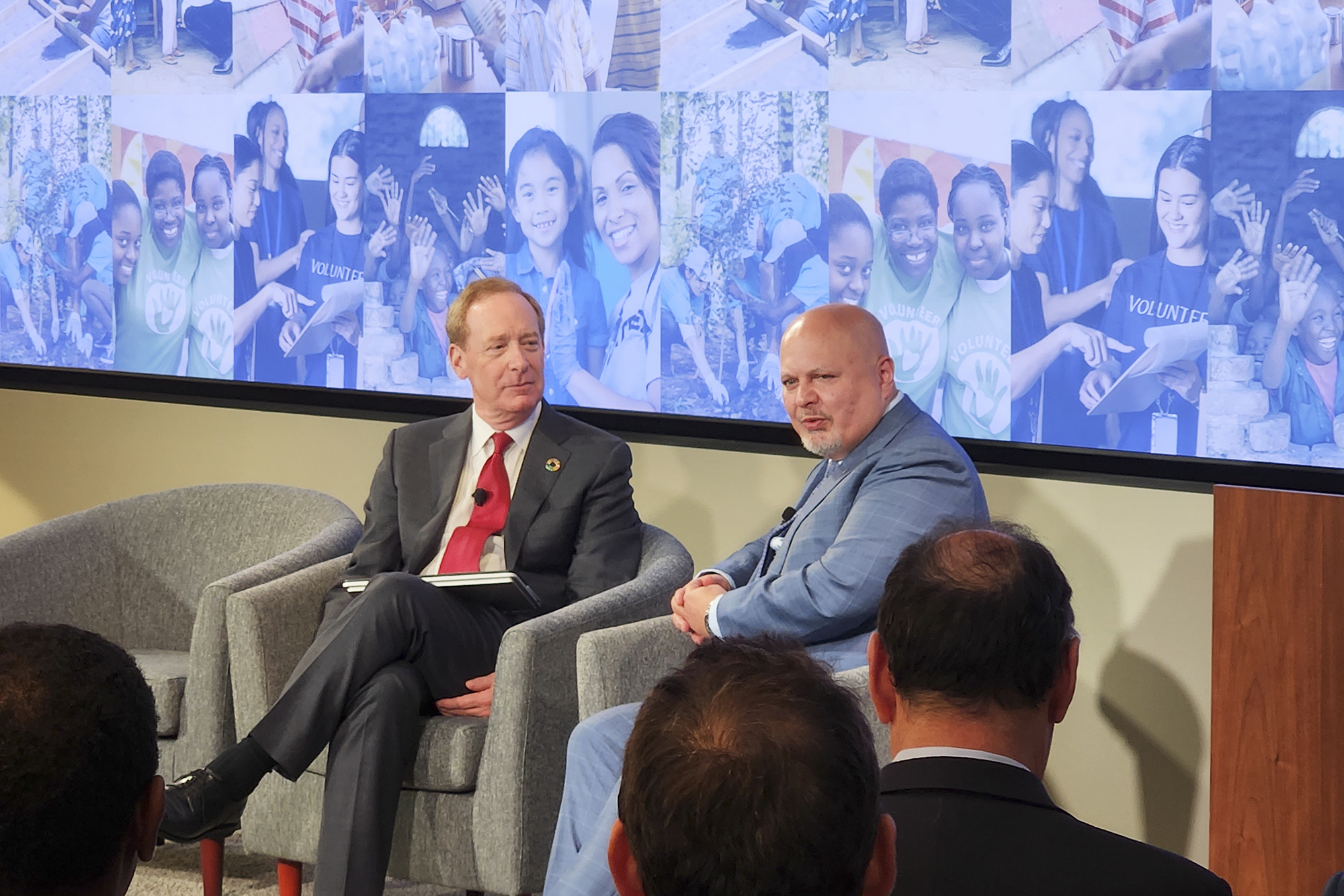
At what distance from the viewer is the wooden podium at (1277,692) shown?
8.80ft

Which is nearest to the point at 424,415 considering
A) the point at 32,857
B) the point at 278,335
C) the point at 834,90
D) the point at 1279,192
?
the point at 278,335

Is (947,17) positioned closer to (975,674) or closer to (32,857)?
(975,674)

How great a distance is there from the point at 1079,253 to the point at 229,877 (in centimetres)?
259

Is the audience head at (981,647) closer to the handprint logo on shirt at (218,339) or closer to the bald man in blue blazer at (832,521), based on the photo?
the bald man in blue blazer at (832,521)

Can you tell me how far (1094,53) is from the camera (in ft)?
10.6

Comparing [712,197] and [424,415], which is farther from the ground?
[712,197]

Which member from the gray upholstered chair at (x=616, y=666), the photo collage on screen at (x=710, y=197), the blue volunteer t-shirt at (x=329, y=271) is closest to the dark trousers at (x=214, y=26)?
the photo collage on screen at (x=710, y=197)

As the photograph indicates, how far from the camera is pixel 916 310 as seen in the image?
352 cm

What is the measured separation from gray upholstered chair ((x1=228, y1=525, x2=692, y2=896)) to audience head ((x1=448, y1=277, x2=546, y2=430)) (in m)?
0.55

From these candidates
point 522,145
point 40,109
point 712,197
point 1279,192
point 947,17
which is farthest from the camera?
point 40,109

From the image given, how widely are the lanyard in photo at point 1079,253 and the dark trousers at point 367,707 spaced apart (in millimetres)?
1523

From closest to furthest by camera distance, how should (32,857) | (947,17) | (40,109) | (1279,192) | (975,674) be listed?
(32,857), (975,674), (1279,192), (947,17), (40,109)

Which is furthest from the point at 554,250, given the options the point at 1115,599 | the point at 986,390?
the point at 1115,599

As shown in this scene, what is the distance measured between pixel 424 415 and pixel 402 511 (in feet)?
2.43
